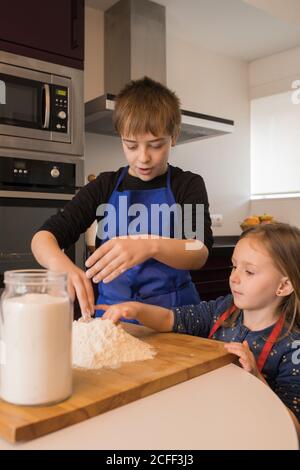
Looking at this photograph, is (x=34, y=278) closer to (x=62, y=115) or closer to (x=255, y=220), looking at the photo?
(x=62, y=115)

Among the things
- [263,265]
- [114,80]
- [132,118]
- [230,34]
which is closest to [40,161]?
[132,118]

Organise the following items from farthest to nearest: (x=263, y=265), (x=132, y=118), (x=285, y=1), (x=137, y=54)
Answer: (x=285, y=1), (x=137, y=54), (x=132, y=118), (x=263, y=265)

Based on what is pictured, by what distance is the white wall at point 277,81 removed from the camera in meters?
3.29

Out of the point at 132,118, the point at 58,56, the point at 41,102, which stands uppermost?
the point at 58,56

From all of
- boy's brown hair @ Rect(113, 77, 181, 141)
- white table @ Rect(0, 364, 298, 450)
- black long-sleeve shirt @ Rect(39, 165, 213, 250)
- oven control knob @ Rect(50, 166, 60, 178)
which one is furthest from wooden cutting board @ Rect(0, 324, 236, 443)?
oven control knob @ Rect(50, 166, 60, 178)

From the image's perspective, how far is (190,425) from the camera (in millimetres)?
547

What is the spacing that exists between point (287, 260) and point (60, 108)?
1299 millimetres

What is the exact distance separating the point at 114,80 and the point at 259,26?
1.07 metres

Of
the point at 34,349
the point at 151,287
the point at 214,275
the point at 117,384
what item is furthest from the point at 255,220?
the point at 34,349

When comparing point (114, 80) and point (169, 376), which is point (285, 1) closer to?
point (114, 80)

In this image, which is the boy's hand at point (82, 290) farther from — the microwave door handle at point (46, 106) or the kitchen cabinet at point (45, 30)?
the kitchen cabinet at point (45, 30)

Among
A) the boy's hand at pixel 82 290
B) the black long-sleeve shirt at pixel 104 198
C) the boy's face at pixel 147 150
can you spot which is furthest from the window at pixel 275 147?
the boy's hand at pixel 82 290

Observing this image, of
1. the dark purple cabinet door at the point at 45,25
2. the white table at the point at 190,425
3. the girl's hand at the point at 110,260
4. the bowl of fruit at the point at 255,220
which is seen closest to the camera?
the white table at the point at 190,425

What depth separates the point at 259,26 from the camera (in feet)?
9.59
